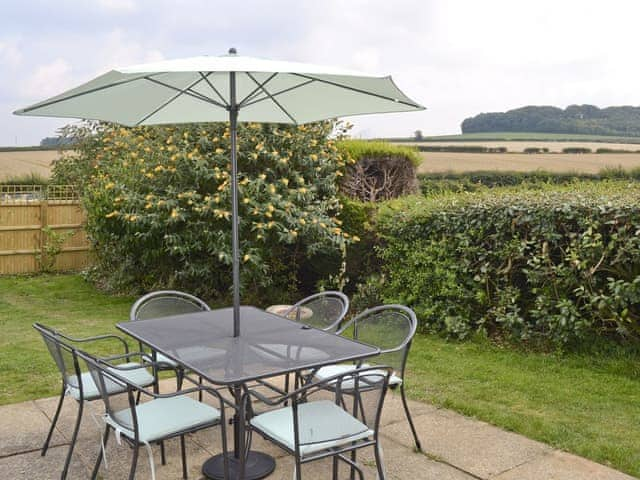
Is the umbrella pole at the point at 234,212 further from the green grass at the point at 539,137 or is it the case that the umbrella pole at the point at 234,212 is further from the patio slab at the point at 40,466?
the green grass at the point at 539,137

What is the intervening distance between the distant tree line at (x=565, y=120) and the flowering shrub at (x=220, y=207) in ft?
34.0

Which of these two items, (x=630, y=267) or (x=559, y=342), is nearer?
(x=630, y=267)

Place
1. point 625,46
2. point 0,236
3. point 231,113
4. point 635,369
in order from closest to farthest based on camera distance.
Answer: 1. point 231,113
2. point 635,369
3. point 625,46
4. point 0,236

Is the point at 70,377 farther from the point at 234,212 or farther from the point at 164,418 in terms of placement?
the point at 234,212

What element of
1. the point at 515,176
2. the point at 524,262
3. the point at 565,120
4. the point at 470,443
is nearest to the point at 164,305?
the point at 470,443

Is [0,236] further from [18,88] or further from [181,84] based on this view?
[181,84]

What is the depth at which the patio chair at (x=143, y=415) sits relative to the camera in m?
2.88

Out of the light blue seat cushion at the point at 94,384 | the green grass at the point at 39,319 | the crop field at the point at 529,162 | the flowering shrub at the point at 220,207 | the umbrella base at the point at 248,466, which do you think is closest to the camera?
the light blue seat cushion at the point at 94,384

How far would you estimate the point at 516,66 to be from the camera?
10102 mm

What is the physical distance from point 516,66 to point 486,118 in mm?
8684

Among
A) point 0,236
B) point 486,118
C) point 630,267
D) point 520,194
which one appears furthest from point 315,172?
point 486,118

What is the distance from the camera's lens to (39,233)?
1213 cm

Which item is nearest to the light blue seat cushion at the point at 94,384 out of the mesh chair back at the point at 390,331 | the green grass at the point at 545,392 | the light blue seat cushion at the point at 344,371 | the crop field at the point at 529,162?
the light blue seat cushion at the point at 344,371

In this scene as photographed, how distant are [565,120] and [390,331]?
17.1 metres
